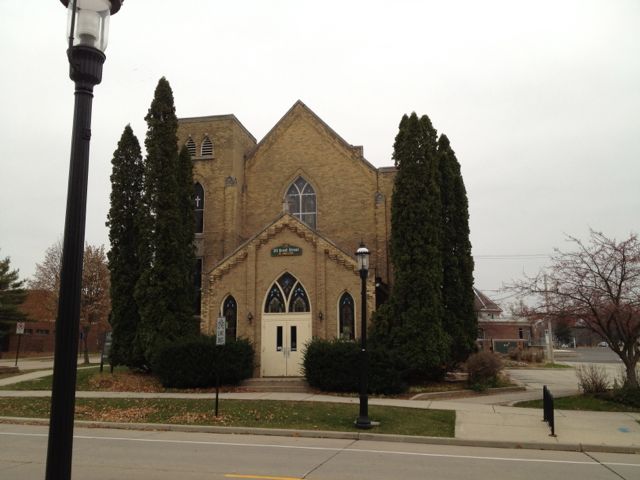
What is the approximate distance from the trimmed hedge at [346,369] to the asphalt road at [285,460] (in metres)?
7.04

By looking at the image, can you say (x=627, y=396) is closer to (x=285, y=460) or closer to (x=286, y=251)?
(x=285, y=460)

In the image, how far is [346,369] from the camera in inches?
789

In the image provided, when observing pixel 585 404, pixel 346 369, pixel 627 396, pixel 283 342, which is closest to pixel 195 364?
pixel 283 342

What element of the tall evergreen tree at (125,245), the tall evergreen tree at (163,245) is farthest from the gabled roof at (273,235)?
the tall evergreen tree at (125,245)

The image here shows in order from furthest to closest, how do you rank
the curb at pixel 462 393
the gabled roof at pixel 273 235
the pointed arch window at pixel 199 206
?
the pointed arch window at pixel 199 206, the gabled roof at pixel 273 235, the curb at pixel 462 393

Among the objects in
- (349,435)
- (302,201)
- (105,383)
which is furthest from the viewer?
(302,201)

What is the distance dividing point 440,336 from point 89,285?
24.6 metres

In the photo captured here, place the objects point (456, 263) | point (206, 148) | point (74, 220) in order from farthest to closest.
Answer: point (206, 148) < point (456, 263) < point (74, 220)

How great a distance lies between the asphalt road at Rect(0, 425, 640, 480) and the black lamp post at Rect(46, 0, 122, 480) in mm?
5370

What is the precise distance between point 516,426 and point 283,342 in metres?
11.4

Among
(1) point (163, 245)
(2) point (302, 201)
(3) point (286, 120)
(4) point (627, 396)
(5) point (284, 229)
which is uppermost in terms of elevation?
(3) point (286, 120)

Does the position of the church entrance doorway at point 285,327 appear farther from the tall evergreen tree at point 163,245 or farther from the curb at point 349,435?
the curb at point 349,435

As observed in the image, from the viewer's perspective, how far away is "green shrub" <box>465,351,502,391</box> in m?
21.2

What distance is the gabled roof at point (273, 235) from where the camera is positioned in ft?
78.0
